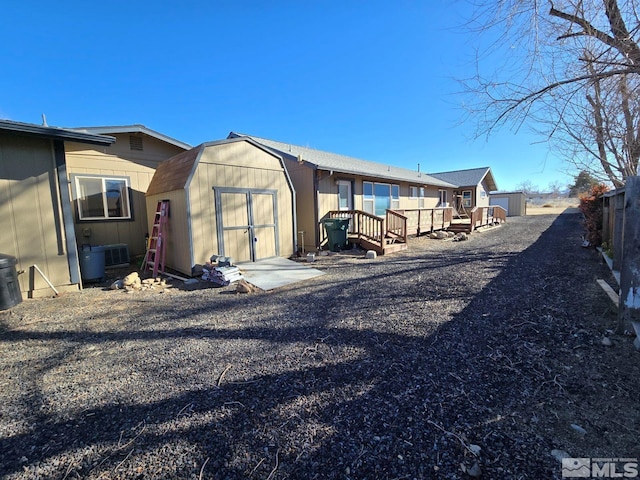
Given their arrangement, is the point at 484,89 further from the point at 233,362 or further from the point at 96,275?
the point at 96,275

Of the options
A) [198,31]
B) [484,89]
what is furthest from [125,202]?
[484,89]

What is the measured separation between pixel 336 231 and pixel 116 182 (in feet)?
22.4

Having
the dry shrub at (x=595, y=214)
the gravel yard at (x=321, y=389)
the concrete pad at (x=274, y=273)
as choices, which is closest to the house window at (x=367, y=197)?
the concrete pad at (x=274, y=273)

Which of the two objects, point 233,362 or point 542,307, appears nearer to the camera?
point 233,362

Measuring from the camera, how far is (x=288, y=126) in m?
22.9

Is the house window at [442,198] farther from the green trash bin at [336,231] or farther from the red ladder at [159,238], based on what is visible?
the red ladder at [159,238]

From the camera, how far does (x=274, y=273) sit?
679cm

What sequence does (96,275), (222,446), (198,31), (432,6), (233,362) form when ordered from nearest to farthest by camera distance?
(222,446)
(233,362)
(432,6)
(96,275)
(198,31)

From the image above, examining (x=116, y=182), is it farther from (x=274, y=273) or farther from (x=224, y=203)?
(x=274, y=273)

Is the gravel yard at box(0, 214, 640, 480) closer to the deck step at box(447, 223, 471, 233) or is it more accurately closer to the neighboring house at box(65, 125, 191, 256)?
the neighboring house at box(65, 125, 191, 256)

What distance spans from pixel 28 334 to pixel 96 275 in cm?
295

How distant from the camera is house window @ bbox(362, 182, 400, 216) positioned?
11992 mm

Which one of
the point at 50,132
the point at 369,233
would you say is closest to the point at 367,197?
the point at 369,233

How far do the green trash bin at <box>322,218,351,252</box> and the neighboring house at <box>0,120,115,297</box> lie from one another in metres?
6.17
